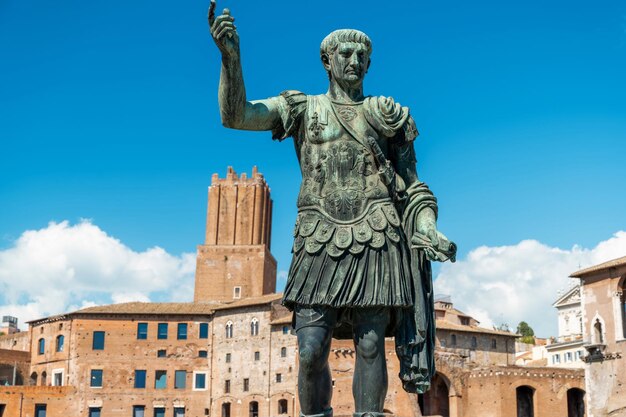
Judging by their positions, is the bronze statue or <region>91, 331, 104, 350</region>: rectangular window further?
<region>91, 331, 104, 350</region>: rectangular window

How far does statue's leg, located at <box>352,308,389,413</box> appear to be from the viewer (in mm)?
5352

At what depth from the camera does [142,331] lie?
7281 centimetres

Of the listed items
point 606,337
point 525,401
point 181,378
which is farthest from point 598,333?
point 181,378

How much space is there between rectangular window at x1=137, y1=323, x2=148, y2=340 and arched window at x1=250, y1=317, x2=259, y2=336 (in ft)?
28.3

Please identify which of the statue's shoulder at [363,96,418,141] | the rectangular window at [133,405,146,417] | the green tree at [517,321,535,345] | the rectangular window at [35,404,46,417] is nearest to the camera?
the statue's shoulder at [363,96,418,141]

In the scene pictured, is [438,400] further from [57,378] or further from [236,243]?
[236,243]

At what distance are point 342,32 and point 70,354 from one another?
70.8 meters

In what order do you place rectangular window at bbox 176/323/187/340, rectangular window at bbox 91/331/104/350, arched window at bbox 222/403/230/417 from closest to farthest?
1. arched window at bbox 222/403/230/417
2. rectangular window at bbox 91/331/104/350
3. rectangular window at bbox 176/323/187/340

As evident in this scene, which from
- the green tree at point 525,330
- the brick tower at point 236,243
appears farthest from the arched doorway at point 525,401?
the green tree at point 525,330

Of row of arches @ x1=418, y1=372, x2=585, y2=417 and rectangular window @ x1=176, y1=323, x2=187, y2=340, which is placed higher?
rectangular window @ x1=176, y1=323, x2=187, y2=340

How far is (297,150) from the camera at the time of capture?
587 cm

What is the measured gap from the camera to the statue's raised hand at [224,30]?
5.13 m

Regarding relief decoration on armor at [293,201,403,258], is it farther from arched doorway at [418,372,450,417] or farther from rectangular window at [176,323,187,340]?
rectangular window at [176,323,187,340]

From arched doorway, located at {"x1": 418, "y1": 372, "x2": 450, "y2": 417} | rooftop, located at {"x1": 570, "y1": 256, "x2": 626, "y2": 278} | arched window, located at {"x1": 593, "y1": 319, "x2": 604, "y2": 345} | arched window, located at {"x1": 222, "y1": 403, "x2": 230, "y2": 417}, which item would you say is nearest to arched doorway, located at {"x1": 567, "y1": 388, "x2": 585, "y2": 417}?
arched doorway, located at {"x1": 418, "y1": 372, "x2": 450, "y2": 417}
